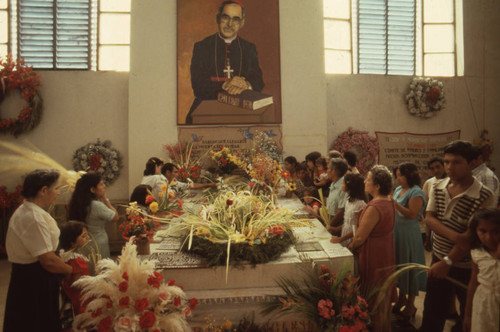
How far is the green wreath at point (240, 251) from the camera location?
2721mm

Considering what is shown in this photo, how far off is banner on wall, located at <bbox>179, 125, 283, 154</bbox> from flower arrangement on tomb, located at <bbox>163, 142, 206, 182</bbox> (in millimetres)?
141

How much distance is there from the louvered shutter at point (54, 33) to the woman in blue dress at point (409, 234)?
7071 millimetres

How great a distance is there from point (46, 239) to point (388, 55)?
8.44 metres

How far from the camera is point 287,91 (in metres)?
7.64

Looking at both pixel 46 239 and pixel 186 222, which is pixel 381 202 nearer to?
pixel 186 222

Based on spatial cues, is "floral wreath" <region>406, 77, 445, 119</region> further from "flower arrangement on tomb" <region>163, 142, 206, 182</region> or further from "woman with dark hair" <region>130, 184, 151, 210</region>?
"woman with dark hair" <region>130, 184, 151, 210</region>

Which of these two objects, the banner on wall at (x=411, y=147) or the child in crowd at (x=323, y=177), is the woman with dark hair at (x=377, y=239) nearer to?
the child in crowd at (x=323, y=177)

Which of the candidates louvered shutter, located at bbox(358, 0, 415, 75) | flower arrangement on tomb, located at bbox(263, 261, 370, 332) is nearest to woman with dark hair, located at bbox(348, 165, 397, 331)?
flower arrangement on tomb, located at bbox(263, 261, 370, 332)

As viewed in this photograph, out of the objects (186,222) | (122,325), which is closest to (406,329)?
(186,222)

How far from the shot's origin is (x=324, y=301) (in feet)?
8.09

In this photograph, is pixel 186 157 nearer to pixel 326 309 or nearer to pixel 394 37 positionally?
pixel 326 309

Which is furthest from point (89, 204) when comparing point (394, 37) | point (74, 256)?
point (394, 37)

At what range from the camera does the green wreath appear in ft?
8.93

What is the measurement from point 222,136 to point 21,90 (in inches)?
167
